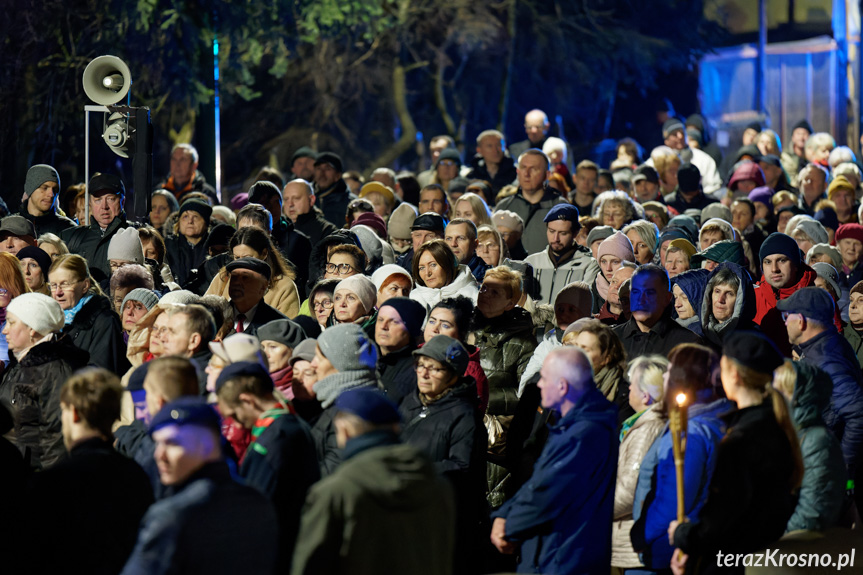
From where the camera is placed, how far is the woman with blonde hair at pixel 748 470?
6.02 m

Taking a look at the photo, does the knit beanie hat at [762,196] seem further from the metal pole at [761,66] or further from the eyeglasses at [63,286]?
the metal pole at [761,66]

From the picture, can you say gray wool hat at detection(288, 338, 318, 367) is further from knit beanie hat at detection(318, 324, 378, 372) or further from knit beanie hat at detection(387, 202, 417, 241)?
knit beanie hat at detection(387, 202, 417, 241)

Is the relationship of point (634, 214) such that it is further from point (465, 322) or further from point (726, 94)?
point (726, 94)

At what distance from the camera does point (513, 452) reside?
817cm

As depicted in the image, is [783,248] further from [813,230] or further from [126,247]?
[126,247]

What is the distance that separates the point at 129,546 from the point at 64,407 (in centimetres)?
72

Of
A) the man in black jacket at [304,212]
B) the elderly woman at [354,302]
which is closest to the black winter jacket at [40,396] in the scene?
the elderly woman at [354,302]

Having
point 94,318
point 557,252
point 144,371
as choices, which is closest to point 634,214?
point 557,252

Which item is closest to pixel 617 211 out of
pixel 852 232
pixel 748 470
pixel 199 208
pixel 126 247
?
pixel 852 232

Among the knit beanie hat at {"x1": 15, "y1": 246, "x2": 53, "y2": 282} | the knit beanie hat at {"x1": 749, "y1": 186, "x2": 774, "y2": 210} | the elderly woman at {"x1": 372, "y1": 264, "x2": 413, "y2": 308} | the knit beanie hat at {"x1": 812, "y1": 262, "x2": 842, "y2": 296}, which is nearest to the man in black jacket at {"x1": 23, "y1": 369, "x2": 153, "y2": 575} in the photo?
the elderly woman at {"x1": 372, "y1": 264, "x2": 413, "y2": 308}

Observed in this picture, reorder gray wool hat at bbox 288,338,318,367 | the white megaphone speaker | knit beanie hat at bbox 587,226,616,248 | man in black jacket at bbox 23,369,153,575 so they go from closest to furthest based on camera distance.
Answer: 1. man in black jacket at bbox 23,369,153,575
2. gray wool hat at bbox 288,338,318,367
3. knit beanie hat at bbox 587,226,616,248
4. the white megaphone speaker

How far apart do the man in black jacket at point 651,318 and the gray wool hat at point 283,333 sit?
2.07 metres

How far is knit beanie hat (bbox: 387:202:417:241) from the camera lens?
1188 cm

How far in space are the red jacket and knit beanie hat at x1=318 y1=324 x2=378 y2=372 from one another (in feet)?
11.4
